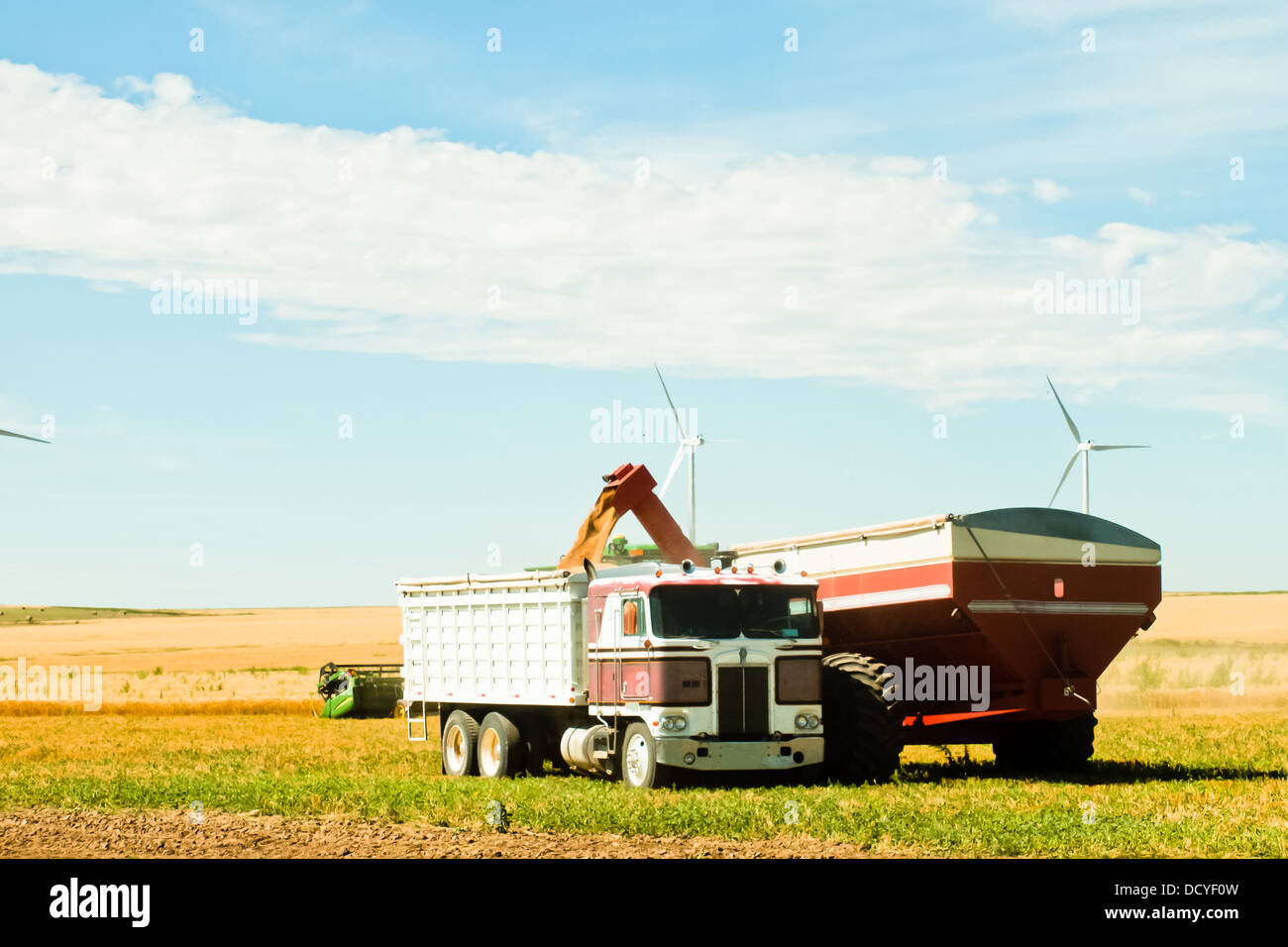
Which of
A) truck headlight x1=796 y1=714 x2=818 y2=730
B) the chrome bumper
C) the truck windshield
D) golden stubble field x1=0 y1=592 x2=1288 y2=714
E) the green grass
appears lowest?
golden stubble field x1=0 y1=592 x2=1288 y2=714

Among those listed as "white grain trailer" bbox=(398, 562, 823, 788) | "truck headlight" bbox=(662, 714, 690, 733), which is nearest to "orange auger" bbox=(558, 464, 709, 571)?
"white grain trailer" bbox=(398, 562, 823, 788)

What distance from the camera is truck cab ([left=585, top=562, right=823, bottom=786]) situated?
19.8 m

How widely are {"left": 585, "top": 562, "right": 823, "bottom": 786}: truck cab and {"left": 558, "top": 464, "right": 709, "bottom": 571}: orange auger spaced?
12.1ft

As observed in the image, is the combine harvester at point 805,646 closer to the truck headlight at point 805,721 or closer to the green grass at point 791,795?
the truck headlight at point 805,721

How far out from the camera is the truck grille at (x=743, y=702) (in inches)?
790

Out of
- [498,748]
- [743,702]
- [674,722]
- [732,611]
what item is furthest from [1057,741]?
[498,748]

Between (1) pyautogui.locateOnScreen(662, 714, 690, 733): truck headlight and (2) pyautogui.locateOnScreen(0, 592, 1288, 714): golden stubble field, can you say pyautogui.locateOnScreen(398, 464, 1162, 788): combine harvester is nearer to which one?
(1) pyautogui.locateOnScreen(662, 714, 690, 733): truck headlight

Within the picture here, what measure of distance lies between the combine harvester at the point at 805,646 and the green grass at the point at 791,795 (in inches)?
29.2

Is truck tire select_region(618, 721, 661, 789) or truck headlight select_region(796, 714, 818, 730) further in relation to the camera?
truck headlight select_region(796, 714, 818, 730)

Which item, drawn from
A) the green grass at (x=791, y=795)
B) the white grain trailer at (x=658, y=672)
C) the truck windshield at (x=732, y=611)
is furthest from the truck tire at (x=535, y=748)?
the truck windshield at (x=732, y=611)

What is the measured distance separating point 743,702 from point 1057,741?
576cm
